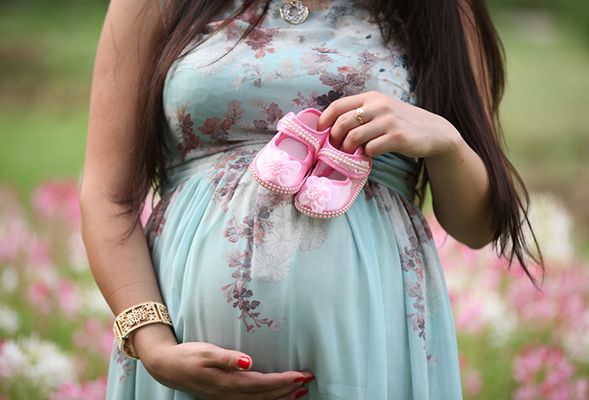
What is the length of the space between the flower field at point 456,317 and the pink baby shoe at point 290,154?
3.72ft

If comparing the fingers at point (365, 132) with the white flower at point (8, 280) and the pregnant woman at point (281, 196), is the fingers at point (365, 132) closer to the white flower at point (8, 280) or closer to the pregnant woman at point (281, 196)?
the pregnant woman at point (281, 196)

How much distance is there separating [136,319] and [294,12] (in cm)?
50

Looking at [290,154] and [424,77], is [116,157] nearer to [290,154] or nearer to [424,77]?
[290,154]

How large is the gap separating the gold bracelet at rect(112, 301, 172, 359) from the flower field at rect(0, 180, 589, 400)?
88cm

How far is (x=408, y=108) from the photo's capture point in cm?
120

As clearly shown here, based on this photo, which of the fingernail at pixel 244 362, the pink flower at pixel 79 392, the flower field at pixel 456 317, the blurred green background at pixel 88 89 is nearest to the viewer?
the fingernail at pixel 244 362

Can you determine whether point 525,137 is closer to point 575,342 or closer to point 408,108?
point 575,342

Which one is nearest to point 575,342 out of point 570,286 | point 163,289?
point 570,286

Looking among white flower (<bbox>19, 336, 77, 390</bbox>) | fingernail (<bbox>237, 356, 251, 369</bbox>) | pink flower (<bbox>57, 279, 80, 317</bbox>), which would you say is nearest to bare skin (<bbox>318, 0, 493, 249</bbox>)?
fingernail (<bbox>237, 356, 251, 369</bbox>)

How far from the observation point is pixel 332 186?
1161 mm

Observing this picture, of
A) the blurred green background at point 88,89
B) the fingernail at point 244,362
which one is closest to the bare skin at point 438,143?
the fingernail at point 244,362

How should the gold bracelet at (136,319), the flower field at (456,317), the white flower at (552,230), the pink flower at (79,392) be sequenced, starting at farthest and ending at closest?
the white flower at (552,230)
the flower field at (456,317)
the pink flower at (79,392)
the gold bracelet at (136,319)

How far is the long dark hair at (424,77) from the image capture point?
4.31 feet

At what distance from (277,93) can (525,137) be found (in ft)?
8.64
